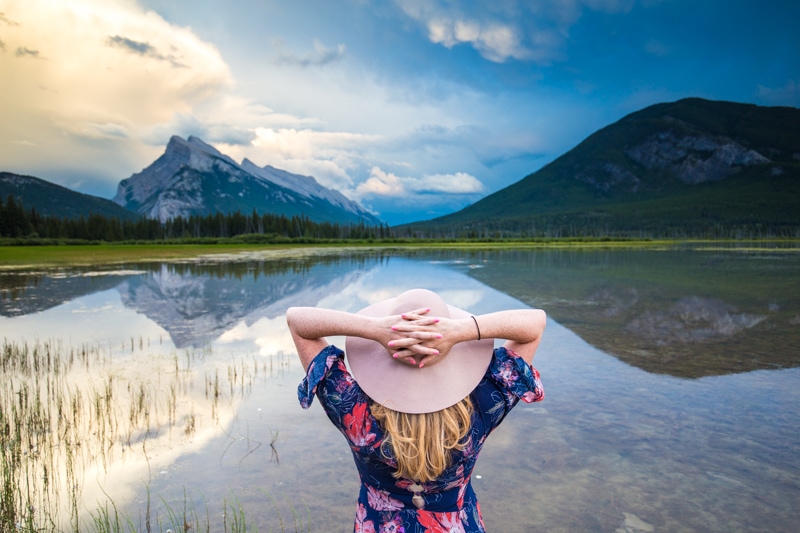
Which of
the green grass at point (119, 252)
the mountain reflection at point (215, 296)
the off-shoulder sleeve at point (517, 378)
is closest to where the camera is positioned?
the off-shoulder sleeve at point (517, 378)

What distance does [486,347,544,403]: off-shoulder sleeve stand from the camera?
2.20m

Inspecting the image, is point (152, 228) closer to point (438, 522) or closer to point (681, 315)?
point (681, 315)

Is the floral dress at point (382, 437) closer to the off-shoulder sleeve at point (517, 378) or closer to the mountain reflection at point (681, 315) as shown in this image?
the off-shoulder sleeve at point (517, 378)

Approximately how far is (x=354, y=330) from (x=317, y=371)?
0.28 m

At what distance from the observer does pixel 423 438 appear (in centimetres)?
198

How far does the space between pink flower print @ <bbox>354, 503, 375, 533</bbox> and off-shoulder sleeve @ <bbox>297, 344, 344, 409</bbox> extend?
0.60m

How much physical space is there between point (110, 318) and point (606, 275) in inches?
992

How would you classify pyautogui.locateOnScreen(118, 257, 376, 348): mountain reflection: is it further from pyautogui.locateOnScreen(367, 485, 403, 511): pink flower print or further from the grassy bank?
the grassy bank

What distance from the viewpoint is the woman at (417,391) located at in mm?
1967

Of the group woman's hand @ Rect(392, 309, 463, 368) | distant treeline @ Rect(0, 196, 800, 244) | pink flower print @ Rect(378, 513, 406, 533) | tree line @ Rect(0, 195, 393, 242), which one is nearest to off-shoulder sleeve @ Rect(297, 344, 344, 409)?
woman's hand @ Rect(392, 309, 463, 368)

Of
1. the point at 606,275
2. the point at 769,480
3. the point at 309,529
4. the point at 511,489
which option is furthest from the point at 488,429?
the point at 606,275

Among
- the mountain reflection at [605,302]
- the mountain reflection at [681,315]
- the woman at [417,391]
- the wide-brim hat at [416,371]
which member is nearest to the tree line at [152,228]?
the mountain reflection at [605,302]

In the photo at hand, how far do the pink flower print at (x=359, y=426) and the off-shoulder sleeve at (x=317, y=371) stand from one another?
19 centimetres

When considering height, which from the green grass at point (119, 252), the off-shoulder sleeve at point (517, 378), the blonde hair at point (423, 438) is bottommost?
the green grass at point (119, 252)
